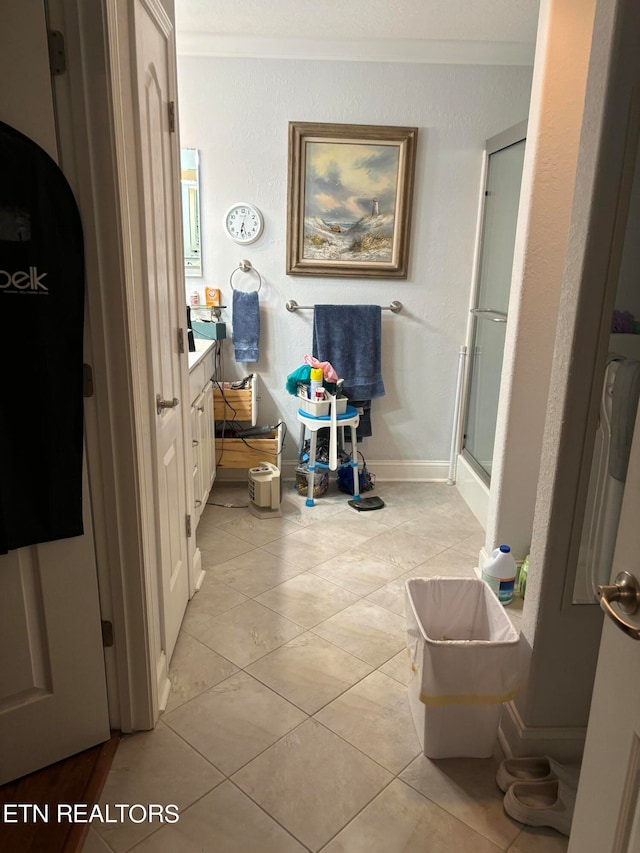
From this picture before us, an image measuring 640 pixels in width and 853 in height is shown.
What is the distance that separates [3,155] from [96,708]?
1.44 m

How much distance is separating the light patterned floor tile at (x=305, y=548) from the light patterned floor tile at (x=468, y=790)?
47.2 inches

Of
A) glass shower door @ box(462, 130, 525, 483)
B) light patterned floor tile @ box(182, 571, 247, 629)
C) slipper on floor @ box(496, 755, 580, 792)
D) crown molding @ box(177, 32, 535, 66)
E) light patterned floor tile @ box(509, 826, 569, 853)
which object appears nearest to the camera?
light patterned floor tile @ box(509, 826, 569, 853)

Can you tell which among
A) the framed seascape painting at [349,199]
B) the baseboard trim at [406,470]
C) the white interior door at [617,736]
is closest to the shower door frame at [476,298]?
the baseboard trim at [406,470]

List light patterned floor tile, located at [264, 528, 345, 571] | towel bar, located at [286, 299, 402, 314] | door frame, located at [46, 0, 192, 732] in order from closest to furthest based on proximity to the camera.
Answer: door frame, located at [46, 0, 192, 732], light patterned floor tile, located at [264, 528, 345, 571], towel bar, located at [286, 299, 402, 314]

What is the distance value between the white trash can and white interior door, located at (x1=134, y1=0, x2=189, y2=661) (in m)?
0.82

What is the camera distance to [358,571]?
2.83 meters

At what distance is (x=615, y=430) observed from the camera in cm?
149

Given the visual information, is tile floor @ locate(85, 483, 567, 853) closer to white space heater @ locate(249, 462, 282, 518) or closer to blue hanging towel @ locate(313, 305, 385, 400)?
white space heater @ locate(249, 462, 282, 518)

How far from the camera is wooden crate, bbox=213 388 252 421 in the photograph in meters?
3.56

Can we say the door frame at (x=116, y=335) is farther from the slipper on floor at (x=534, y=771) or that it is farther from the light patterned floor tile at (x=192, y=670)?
the slipper on floor at (x=534, y=771)

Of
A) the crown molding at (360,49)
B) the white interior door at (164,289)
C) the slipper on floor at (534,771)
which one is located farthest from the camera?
the crown molding at (360,49)

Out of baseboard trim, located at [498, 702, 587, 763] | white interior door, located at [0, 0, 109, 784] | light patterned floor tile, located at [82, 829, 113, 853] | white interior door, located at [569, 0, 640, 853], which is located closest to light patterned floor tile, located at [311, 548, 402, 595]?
baseboard trim, located at [498, 702, 587, 763]

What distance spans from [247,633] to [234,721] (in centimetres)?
46

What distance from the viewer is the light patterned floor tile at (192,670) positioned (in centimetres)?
200
